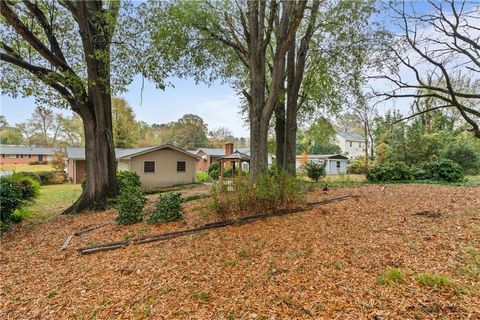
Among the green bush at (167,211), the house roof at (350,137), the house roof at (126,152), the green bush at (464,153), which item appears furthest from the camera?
the house roof at (350,137)

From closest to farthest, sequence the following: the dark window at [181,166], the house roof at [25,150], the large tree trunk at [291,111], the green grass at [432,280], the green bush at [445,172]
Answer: the green grass at [432,280], the large tree trunk at [291,111], the green bush at [445,172], the dark window at [181,166], the house roof at [25,150]

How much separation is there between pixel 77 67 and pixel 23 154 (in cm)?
4517

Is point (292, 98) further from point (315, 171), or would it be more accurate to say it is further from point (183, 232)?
point (183, 232)

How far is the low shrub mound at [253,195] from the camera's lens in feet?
16.0

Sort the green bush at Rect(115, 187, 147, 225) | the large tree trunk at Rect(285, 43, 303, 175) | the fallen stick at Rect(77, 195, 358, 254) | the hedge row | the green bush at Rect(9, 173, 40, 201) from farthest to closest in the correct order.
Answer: the hedge row < the large tree trunk at Rect(285, 43, 303, 175) < the green bush at Rect(9, 173, 40, 201) < the green bush at Rect(115, 187, 147, 225) < the fallen stick at Rect(77, 195, 358, 254)

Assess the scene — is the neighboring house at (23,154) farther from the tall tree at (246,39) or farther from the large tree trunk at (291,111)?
the large tree trunk at (291,111)

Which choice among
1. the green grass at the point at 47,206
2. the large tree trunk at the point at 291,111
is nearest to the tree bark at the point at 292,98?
the large tree trunk at the point at 291,111

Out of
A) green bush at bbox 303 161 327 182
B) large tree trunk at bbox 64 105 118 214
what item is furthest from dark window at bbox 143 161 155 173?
green bush at bbox 303 161 327 182

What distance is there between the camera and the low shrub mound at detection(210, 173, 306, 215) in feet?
16.0

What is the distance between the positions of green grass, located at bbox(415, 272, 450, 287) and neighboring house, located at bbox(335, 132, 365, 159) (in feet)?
124

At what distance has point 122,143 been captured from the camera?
26.5 metres

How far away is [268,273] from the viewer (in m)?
3.00

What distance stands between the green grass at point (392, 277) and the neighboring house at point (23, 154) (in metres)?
48.5

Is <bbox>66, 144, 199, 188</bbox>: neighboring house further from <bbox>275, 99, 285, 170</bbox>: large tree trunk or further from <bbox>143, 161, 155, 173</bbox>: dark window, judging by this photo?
<bbox>275, 99, 285, 170</bbox>: large tree trunk
